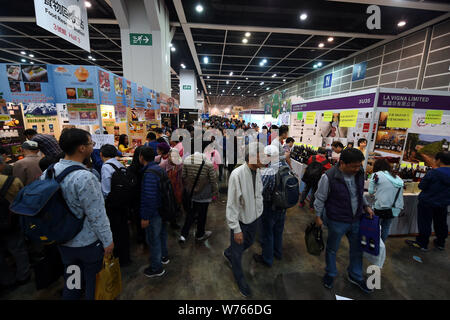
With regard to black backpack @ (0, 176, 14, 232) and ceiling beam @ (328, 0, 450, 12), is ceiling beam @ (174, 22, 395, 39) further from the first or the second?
black backpack @ (0, 176, 14, 232)

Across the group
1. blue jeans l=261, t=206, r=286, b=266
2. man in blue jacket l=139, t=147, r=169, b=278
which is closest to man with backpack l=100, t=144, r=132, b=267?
man in blue jacket l=139, t=147, r=169, b=278

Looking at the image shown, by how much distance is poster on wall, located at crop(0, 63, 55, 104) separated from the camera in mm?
2955

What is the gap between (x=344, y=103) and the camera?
13.4 feet

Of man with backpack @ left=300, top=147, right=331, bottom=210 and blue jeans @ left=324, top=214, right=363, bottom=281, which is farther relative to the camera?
man with backpack @ left=300, top=147, right=331, bottom=210

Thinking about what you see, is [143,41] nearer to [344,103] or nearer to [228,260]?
[344,103]

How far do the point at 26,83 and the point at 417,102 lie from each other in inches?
267

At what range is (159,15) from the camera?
6320 millimetres

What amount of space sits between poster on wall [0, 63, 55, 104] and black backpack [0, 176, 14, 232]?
1598 millimetres

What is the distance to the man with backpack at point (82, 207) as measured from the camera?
1442 mm

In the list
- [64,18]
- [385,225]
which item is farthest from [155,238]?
[64,18]

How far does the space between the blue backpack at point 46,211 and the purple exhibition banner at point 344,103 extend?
4.48 metres

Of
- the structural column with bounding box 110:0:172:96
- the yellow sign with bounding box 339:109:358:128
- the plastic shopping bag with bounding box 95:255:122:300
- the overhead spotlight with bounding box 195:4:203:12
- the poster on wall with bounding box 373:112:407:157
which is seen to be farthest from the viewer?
the structural column with bounding box 110:0:172:96

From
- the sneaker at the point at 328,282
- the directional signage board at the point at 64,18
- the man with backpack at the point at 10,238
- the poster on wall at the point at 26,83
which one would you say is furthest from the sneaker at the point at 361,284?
the directional signage board at the point at 64,18
